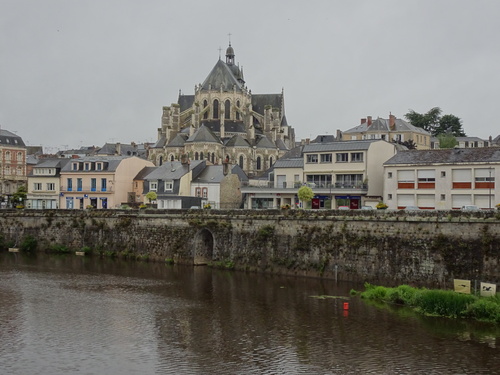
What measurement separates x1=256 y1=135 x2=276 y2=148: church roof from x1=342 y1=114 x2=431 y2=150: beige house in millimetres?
13991

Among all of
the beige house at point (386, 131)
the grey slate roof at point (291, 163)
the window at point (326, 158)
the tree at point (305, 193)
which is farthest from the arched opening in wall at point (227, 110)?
the tree at point (305, 193)

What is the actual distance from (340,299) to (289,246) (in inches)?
355

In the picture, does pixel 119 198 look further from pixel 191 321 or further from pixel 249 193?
pixel 191 321

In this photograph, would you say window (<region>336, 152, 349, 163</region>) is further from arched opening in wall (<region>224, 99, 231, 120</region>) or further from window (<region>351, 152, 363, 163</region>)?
arched opening in wall (<region>224, 99, 231, 120</region>)

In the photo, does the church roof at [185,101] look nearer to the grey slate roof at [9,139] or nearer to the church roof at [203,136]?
the church roof at [203,136]

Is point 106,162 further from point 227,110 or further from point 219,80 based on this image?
point 219,80

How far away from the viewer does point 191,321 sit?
3250 cm

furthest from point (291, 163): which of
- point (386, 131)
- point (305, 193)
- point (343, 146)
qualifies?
point (386, 131)

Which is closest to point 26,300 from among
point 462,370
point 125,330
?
point 125,330

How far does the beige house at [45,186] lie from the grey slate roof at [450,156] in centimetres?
3805

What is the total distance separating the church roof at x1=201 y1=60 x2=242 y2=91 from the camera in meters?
107

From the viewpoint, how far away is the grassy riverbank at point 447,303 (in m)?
32.0

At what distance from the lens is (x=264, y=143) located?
4031 inches

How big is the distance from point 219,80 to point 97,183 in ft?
136
